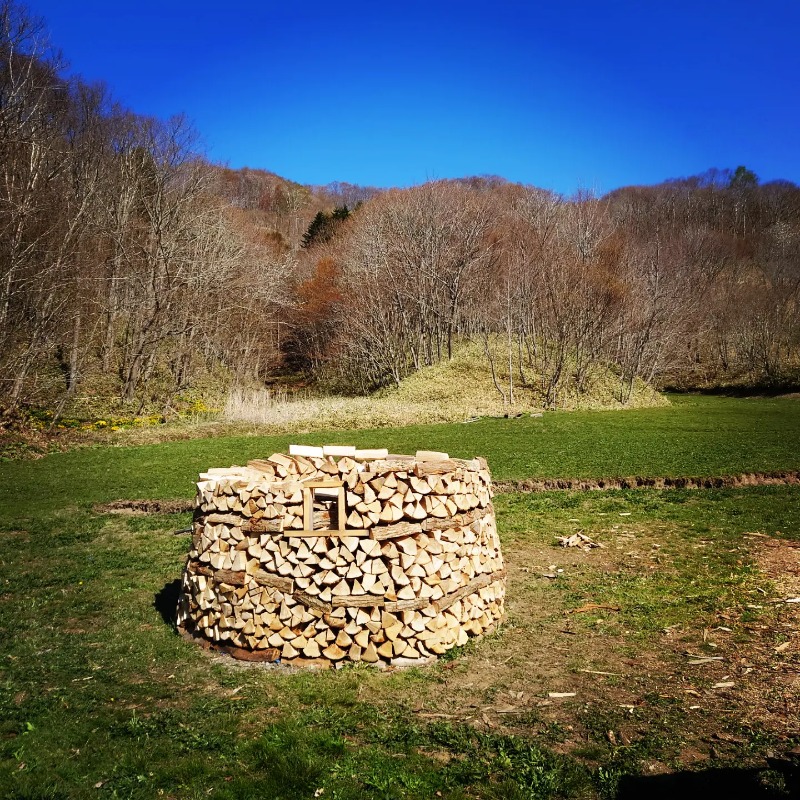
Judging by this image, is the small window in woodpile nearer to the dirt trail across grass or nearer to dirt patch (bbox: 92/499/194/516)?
dirt patch (bbox: 92/499/194/516)

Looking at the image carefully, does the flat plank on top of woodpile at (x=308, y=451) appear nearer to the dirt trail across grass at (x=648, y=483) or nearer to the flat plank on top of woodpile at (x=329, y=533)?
the flat plank on top of woodpile at (x=329, y=533)

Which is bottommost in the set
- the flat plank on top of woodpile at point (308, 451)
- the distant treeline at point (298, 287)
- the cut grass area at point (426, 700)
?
the cut grass area at point (426, 700)

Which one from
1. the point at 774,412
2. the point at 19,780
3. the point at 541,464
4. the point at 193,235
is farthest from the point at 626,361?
the point at 19,780

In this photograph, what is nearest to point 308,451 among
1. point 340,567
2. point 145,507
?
point 340,567

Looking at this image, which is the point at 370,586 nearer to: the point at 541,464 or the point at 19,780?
the point at 19,780

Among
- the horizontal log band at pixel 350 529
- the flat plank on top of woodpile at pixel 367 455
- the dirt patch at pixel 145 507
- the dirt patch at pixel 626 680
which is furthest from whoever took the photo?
the dirt patch at pixel 145 507

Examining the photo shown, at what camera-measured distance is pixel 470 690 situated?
526 centimetres

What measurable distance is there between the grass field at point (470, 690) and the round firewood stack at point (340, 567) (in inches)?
11.2

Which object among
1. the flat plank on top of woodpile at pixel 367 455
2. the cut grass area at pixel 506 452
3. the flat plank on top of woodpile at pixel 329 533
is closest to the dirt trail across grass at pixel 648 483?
the cut grass area at pixel 506 452

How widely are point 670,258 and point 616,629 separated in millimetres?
50703

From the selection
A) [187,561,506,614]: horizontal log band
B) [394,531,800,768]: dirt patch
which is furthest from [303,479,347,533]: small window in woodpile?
[394,531,800,768]: dirt patch

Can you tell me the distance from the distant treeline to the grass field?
60.6 feet

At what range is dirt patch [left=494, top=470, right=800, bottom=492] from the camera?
44.1 ft

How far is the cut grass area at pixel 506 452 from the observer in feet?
46.2
